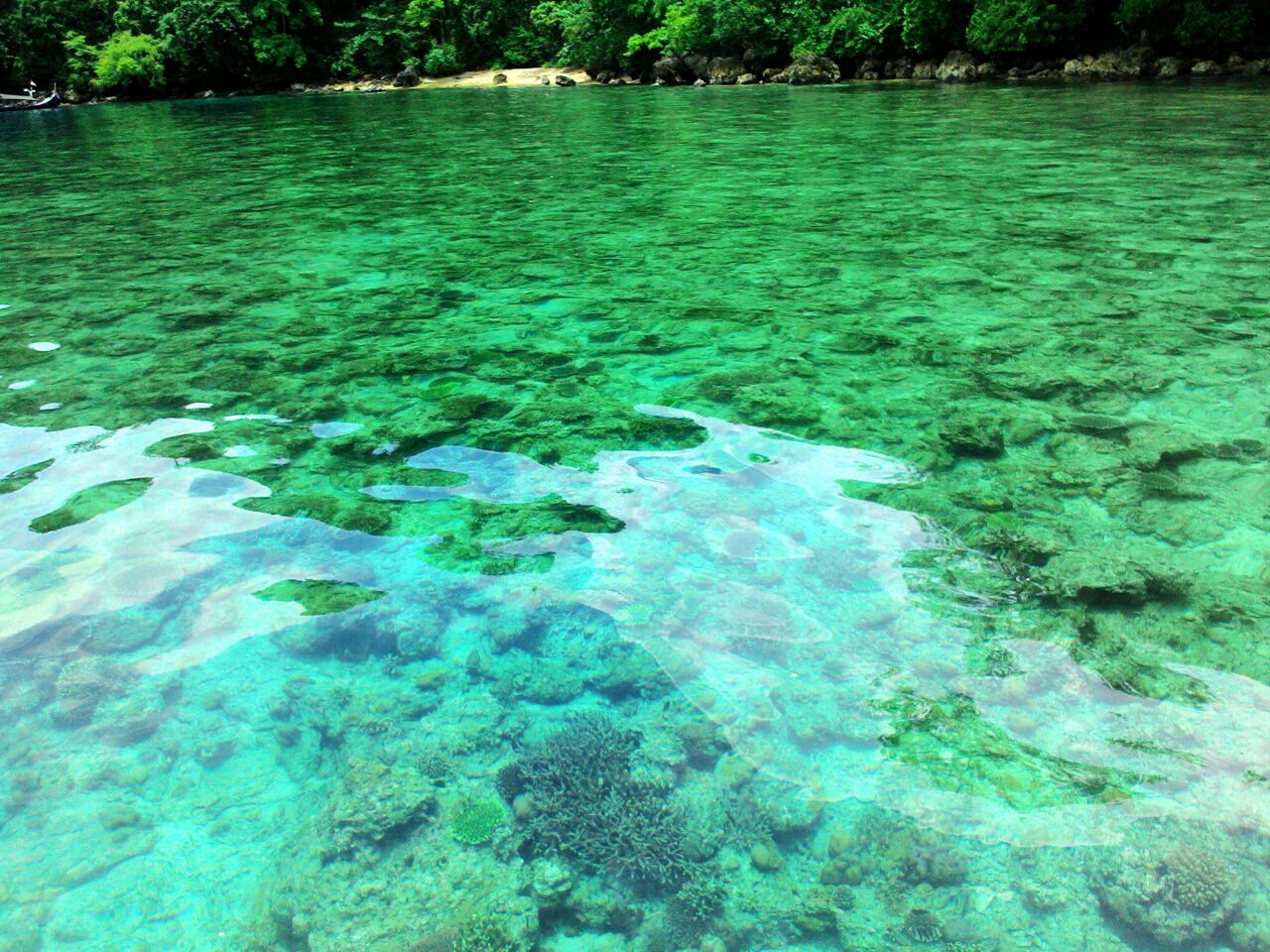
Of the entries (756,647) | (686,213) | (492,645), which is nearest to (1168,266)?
(686,213)

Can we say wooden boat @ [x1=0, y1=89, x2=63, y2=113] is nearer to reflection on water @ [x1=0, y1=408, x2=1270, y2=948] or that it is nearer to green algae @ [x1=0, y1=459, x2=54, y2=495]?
green algae @ [x1=0, y1=459, x2=54, y2=495]

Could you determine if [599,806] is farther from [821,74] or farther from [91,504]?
[821,74]

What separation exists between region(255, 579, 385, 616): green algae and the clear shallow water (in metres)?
0.02

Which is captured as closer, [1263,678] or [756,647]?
[1263,678]

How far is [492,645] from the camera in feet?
10.3

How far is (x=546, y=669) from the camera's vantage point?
303 centimetres

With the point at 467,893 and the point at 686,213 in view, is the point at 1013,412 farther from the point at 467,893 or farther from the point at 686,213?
the point at 686,213

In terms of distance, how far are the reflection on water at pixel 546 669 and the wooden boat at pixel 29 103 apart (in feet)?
155

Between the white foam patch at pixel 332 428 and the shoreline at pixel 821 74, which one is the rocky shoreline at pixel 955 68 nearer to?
the shoreline at pixel 821 74

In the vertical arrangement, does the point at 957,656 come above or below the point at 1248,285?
below

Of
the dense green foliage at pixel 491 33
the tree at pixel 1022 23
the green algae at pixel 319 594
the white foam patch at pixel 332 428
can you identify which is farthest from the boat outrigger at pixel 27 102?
the green algae at pixel 319 594

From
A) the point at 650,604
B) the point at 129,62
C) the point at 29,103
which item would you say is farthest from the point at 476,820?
the point at 129,62

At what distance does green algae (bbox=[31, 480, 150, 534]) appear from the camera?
4031mm

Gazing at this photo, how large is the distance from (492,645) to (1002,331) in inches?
178
